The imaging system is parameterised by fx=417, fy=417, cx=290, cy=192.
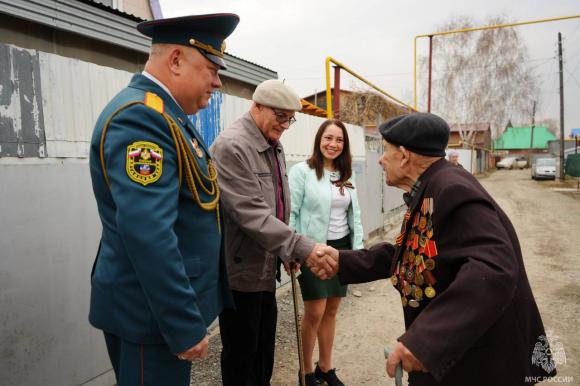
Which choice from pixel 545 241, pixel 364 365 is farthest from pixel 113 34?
pixel 545 241

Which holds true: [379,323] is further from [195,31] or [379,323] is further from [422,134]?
[195,31]

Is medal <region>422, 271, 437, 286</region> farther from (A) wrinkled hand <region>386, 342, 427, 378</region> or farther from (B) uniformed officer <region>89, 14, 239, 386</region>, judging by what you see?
(B) uniformed officer <region>89, 14, 239, 386</region>

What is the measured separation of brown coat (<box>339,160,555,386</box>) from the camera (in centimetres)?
139

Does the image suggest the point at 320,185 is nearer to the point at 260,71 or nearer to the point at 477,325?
the point at 477,325

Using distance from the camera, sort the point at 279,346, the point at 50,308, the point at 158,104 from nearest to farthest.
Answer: the point at 158,104 < the point at 50,308 < the point at 279,346

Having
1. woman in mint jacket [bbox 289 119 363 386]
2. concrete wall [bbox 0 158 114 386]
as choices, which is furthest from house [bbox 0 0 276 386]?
woman in mint jacket [bbox 289 119 363 386]

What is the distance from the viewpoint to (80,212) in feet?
8.95

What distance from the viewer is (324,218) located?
3.37 metres

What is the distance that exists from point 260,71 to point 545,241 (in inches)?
267

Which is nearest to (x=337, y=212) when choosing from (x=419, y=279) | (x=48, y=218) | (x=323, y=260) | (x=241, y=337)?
(x=323, y=260)

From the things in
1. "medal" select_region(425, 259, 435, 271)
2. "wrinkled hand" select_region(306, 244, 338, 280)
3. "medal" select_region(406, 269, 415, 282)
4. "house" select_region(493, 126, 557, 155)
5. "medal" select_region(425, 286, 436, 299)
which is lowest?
"wrinkled hand" select_region(306, 244, 338, 280)

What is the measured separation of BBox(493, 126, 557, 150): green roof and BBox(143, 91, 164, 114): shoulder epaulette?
82918 mm

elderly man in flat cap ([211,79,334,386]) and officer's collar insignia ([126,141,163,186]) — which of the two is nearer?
officer's collar insignia ([126,141,163,186])

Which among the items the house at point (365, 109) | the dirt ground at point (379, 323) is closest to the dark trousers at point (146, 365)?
the dirt ground at point (379, 323)
